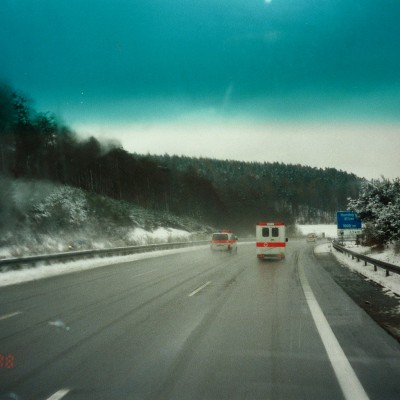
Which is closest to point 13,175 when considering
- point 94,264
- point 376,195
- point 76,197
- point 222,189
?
point 76,197

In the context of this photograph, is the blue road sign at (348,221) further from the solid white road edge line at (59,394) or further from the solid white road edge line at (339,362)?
the solid white road edge line at (59,394)

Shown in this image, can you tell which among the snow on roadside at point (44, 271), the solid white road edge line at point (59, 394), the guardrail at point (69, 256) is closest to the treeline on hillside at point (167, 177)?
the guardrail at point (69, 256)

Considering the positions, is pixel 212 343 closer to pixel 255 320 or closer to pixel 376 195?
pixel 255 320

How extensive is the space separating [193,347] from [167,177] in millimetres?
97854

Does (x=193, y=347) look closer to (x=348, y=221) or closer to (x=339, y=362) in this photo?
(x=339, y=362)

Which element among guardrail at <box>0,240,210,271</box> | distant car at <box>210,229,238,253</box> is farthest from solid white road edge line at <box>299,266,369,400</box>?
distant car at <box>210,229,238,253</box>

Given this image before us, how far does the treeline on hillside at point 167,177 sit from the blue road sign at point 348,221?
138ft

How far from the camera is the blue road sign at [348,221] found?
31094 millimetres

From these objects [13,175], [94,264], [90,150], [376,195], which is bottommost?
[94,264]

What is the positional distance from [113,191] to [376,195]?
65889mm

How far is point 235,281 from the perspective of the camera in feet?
47.9

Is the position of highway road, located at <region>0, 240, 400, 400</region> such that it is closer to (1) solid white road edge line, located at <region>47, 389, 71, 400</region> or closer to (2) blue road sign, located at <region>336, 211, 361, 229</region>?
(1) solid white road edge line, located at <region>47, 389, 71, 400</region>

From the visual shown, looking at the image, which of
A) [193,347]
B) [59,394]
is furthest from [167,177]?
[59,394]

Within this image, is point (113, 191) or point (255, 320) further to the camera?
point (113, 191)
